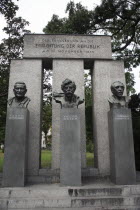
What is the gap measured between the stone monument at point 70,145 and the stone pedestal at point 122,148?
143 cm

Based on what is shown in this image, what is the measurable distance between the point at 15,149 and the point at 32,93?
10.5ft

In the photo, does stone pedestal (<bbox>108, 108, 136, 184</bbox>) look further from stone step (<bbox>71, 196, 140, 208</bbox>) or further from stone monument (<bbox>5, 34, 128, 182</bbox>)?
stone monument (<bbox>5, 34, 128, 182</bbox>)

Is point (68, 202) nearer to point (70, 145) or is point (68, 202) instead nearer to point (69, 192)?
point (69, 192)

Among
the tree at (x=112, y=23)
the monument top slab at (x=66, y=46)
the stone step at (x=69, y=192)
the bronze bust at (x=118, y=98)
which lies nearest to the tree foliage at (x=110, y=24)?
the tree at (x=112, y=23)

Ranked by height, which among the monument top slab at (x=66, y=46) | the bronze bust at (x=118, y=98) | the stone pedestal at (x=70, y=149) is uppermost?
the monument top slab at (x=66, y=46)

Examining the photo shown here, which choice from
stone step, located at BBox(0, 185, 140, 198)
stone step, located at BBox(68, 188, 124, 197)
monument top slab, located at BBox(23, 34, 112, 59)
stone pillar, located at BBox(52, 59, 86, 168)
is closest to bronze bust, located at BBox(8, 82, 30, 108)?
stone pillar, located at BBox(52, 59, 86, 168)

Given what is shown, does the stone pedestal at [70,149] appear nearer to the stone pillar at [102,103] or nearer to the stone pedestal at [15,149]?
the stone pedestal at [15,149]

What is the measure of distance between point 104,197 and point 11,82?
6723 millimetres

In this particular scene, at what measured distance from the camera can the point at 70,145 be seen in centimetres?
799

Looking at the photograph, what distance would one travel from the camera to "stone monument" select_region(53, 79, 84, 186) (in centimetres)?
777

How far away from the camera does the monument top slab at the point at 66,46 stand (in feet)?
35.4

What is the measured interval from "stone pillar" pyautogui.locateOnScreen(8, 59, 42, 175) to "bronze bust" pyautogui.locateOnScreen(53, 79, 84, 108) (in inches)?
65.6

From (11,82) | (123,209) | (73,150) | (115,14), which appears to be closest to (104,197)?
(123,209)

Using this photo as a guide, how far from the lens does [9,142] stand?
798cm
